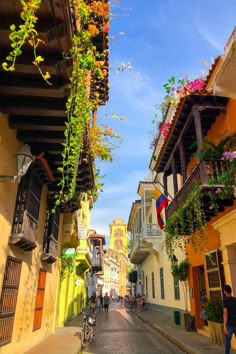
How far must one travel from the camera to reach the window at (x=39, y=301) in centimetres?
780

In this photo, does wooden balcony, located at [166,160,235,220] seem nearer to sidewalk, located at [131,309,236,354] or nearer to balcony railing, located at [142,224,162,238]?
sidewalk, located at [131,309,236,354]

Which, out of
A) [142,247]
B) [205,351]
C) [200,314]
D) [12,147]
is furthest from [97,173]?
[142,247]

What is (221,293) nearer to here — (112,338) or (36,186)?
(112,338)

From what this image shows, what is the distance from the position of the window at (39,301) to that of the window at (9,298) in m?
1.99

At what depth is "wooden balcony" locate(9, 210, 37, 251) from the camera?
223 inches

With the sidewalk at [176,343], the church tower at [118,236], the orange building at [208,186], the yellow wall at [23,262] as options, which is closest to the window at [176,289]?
the orange building at [208,186]

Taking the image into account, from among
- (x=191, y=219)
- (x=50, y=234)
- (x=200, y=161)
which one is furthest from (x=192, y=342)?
(x=200, y=161)

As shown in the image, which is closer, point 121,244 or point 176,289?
point 176,289

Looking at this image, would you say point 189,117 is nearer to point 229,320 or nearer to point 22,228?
point 229,320

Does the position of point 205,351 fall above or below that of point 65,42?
below

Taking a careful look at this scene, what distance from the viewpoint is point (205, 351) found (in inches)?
291

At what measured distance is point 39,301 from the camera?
820cm

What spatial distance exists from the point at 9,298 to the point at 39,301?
268 centimetres

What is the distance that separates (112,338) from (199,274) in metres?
4.19
